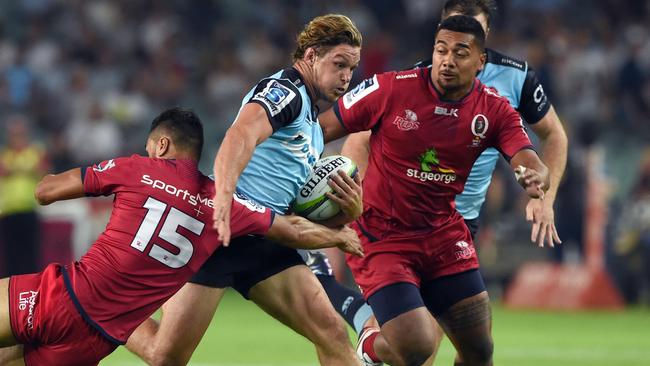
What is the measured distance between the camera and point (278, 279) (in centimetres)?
724

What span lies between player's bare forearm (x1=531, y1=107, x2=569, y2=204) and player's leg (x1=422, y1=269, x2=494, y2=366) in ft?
3.20

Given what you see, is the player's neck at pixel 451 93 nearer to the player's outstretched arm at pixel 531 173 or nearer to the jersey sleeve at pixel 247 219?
the player's outstretched arm at pixel 531 173

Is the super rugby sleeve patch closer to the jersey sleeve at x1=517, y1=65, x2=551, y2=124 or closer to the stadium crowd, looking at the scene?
the jersey sleeve at x1=517, y1=65, x2=551, y2=124

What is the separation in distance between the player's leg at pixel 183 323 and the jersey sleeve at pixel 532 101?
8.19 ft

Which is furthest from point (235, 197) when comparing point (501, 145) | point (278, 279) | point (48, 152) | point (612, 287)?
point (48, 152)

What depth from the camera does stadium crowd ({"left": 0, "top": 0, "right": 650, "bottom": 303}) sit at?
18.4 m

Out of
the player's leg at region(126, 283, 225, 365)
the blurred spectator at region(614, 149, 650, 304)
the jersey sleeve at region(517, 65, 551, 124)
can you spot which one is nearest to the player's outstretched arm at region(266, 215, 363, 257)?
the player's leg at region(126, 283, 225, 365)

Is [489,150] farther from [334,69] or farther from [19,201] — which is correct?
[19,201]

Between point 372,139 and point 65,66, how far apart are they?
13.8 m

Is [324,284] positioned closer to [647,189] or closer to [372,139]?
[372,139]

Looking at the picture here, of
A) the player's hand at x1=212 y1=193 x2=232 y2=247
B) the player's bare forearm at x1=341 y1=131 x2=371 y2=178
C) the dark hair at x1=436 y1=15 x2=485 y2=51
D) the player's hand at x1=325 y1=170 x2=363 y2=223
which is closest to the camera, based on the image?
the player's hand at x1=212 y1=193 x2=232 y2=247

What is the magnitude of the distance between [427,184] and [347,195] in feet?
2.67

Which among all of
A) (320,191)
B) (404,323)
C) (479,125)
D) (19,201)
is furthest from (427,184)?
(19,201)

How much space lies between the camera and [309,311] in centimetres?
720
